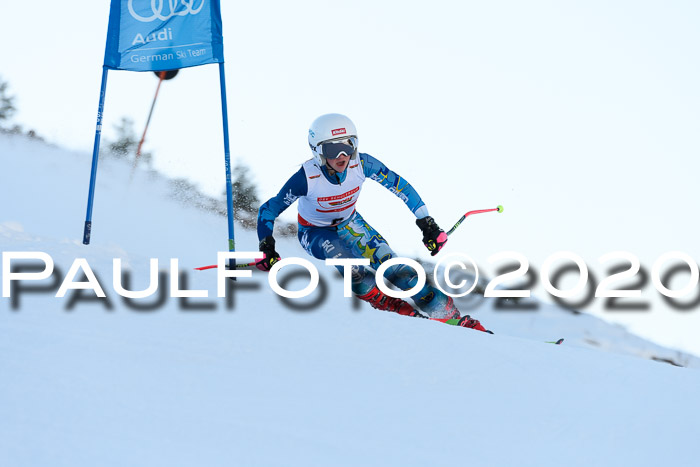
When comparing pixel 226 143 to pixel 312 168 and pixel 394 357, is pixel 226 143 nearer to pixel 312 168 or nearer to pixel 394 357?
pixel 312 168

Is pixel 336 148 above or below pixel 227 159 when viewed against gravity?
below

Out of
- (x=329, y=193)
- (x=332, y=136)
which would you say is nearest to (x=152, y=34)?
(x=332, y=136)

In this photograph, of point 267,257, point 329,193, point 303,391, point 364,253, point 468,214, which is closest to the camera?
point 303,391

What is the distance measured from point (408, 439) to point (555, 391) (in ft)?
2.72

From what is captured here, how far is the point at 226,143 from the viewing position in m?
6.18

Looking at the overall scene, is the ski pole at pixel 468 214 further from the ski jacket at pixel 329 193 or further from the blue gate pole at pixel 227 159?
the blue gate pole at pixel 227 159

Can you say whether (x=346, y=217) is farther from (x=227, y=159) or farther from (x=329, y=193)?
(x=227, y=159)

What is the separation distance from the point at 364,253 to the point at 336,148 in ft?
2.67

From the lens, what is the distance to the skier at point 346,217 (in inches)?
204

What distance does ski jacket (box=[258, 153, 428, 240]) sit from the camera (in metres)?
5.31

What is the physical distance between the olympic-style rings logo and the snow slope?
282 cm

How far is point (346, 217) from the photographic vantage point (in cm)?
554

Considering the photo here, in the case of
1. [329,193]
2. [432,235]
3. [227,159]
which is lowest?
[432,235]

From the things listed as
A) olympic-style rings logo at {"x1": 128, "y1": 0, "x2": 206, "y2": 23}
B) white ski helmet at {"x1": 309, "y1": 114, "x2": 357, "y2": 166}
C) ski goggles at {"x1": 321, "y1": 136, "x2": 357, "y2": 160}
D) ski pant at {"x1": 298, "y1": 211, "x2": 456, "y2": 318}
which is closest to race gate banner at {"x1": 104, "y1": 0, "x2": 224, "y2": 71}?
olympic-style rings logo at {"x1": 128, "y1": 0, "x2": 206, "y2": 23}
